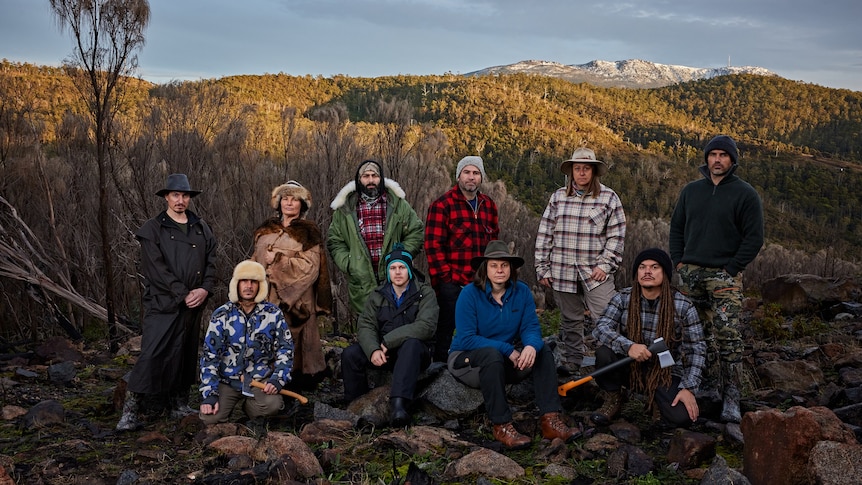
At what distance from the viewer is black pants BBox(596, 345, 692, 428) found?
440 centimetres

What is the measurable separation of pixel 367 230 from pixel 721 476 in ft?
11.2

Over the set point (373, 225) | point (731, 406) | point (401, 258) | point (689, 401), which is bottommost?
point (731, 406)

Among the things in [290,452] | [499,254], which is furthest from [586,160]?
[290,452]

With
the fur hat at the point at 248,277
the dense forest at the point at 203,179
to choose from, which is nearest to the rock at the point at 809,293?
the dense forest at the point at 203,179

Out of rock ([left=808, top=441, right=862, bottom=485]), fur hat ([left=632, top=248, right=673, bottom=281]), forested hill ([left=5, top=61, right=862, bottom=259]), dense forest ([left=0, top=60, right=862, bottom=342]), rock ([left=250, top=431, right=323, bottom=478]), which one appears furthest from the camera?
forested hill ([left=5, top=61, right=862, bottom=259])

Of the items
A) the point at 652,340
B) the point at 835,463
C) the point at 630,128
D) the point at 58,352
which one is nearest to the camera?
the point at 835,463

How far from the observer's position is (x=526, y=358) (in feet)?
14.8

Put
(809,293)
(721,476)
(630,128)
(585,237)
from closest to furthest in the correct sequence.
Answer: (721,476), (585,237), (809,293), (630,128)

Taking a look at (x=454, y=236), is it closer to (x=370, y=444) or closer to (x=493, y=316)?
(x=493, y=316)

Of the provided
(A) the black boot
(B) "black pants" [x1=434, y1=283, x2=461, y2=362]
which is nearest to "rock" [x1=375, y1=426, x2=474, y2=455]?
(A) the black boot

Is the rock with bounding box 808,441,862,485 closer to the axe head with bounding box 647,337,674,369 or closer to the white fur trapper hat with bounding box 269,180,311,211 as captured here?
the axe head with bounding box 647,337,674,369

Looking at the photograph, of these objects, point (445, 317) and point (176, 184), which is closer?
point (176, 184)

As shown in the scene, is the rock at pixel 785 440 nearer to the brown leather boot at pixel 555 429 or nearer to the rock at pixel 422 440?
the brown leather boot at pixel 555 429

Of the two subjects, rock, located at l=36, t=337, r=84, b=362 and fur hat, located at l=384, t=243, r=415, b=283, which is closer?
fur hat, located at l=384, t=243, r=415, b=283
